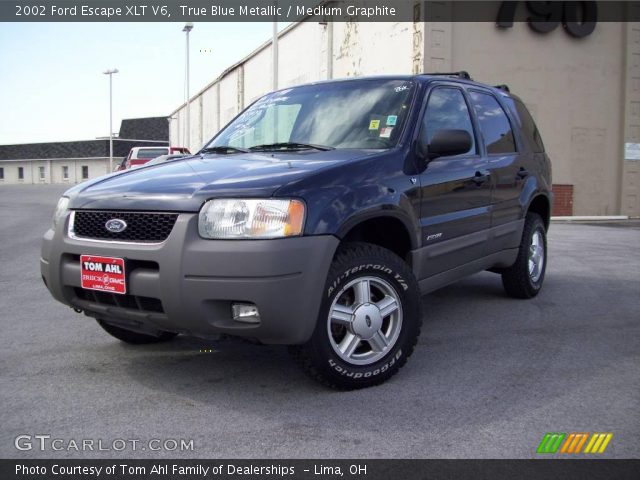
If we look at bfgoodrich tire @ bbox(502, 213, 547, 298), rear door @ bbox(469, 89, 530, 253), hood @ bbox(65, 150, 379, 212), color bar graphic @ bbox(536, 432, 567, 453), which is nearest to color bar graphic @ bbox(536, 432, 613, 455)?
color bar graphic @ bbox(536, 432, 567, 453)

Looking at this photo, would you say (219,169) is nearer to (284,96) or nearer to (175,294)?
(175,294)

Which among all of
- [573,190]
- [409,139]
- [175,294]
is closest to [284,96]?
[409,139]

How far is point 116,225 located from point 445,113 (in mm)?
2440

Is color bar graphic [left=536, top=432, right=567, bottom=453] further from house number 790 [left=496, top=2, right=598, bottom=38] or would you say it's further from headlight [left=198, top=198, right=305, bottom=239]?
house number 790 [left=496, top=2, right=598, bottom=38]

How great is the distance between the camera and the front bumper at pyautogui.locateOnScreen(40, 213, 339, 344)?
292 cm

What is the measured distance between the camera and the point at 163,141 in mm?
68812

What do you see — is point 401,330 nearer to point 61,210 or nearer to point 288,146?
point 288,146

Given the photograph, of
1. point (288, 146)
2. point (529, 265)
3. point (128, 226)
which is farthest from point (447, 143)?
point (529, 265)

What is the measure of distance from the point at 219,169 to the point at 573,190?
16.2 metres

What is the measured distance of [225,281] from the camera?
293 centimetres

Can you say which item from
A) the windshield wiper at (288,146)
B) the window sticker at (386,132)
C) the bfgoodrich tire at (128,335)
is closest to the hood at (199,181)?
the windshield wiper at (288,146)

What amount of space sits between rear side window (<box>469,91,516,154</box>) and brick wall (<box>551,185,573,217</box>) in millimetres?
13075

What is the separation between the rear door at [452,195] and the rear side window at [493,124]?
0.65ft

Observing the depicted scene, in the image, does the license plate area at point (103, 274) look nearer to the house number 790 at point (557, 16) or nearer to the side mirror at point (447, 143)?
the side mirror at point (447, 143)
